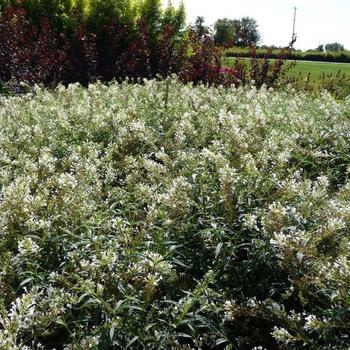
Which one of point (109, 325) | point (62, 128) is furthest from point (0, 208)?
point (62, 128)

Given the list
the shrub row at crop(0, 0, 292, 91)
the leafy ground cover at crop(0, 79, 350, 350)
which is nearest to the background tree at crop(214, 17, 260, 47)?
the shrub row at crop(0, 0, 292, 91)

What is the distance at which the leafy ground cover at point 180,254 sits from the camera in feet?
7.95

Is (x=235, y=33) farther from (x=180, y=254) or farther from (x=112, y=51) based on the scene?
(x=180, y=254)

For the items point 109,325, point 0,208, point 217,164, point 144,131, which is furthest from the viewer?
point 144,131

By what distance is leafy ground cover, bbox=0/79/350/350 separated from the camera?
2424 mm

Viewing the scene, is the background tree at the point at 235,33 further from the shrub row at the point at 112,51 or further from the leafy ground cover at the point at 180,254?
the leafy ground cover at the point at 180,254

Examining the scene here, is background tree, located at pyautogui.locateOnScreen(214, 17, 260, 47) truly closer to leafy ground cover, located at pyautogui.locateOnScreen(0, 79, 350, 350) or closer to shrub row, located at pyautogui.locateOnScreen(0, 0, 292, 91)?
shrub row, located at pyautogui.locateOnScreen(0, 0, 292, 91)

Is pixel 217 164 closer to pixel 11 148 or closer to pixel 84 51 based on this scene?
pixel 11 148

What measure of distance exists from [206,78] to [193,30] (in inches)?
76.8

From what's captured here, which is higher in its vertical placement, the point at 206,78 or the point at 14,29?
the point at 14,29

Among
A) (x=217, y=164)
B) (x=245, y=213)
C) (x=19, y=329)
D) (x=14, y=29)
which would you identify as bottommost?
(x=19, y=329)

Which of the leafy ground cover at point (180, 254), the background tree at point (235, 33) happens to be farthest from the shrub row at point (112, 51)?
the leafy ground cover at point (180, 254)

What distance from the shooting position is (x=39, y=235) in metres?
3.11

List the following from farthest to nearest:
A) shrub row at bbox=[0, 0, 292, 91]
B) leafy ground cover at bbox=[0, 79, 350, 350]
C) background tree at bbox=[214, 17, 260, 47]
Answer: background tree at bbox=[214, 17, 260, 47] → shrub row at bbox=[0, 0, 292, 91] → leafy ground cover at bbox=[0, 79, 350, 350]
